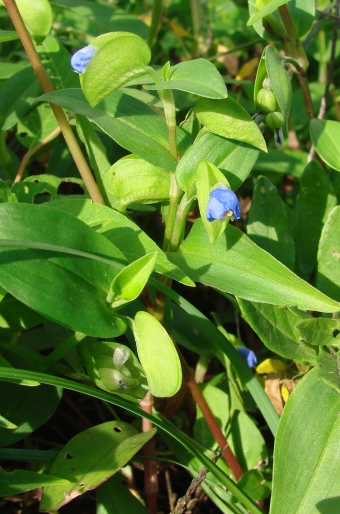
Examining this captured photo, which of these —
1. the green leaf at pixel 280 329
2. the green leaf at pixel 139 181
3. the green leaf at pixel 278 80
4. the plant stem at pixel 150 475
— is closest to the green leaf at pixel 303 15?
the green leaf at pixel 278 80

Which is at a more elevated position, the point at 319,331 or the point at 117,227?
the point at 117,227

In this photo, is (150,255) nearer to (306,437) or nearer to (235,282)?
(235,282)

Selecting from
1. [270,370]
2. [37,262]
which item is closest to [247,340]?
[270,370]

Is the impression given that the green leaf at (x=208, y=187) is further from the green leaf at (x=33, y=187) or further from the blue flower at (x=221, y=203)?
the green leaf at (x=33, y=187)

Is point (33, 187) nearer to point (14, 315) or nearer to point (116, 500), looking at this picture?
point (14, 315)

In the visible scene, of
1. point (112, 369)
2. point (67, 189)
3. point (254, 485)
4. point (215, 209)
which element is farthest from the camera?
point (67, 189)

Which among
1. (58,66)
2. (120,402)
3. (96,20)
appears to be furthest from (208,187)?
(96,20)
